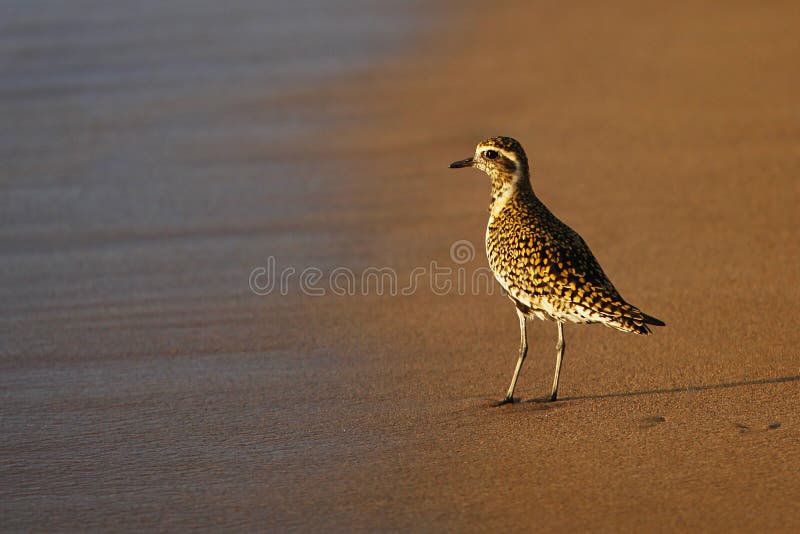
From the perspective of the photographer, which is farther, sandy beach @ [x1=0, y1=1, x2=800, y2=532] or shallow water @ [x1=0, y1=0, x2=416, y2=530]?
shallow water @ [x1=0, y1=0, x2=416, y2=530]

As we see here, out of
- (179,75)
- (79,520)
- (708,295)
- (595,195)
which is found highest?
(179,75)

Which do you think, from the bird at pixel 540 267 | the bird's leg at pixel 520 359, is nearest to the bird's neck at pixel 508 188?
the bird at pixel 540 267

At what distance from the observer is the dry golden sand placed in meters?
4.20

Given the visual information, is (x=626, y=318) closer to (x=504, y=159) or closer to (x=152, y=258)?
(x=504, y=159)

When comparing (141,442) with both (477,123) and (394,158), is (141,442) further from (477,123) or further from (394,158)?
(477,123)

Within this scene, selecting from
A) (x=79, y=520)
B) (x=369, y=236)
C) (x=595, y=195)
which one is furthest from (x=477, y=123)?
(x=79, y=520)

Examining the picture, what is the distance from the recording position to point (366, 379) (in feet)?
18.0

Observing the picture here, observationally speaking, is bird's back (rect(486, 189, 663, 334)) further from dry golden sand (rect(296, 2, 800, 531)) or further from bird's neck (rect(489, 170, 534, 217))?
dry golden sand (rect(296, 2, 800, 531))

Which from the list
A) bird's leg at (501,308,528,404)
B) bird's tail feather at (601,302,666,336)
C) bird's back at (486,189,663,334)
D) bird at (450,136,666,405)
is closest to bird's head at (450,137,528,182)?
bird at (450,136,666,405)

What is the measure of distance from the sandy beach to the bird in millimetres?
393

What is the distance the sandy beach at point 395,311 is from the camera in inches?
168

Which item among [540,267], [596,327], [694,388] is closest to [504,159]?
[540,267]

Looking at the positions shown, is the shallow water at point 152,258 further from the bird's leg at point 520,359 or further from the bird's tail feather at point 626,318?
the bird's tail feather at point 626,318

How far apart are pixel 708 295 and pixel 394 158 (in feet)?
11.7
